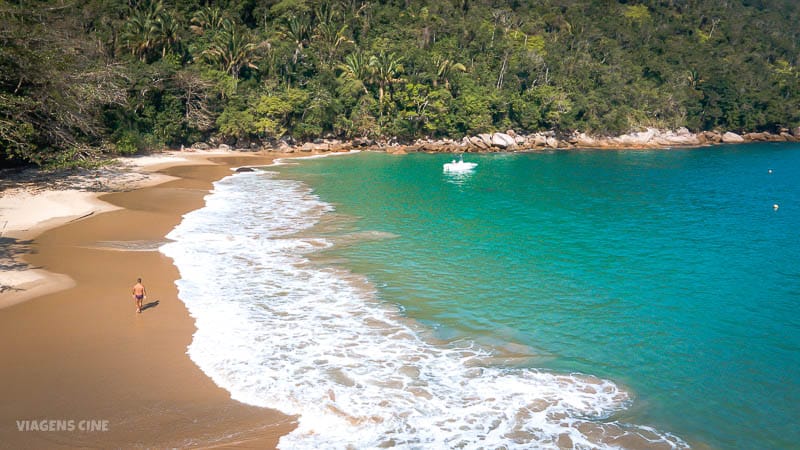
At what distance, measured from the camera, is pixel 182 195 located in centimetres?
3108

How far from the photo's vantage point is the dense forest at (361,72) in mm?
31359

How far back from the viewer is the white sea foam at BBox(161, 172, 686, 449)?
9305mm

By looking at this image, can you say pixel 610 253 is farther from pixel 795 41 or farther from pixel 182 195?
pixel 795 41

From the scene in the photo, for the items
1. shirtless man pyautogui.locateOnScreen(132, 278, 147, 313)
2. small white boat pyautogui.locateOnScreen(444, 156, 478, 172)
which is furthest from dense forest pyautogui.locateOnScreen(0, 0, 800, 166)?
small white boat pyautogui.locateOnScreen(444, 156, 478, 172)

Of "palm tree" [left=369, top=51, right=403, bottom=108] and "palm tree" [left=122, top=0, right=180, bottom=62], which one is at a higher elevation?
"palm tree" [left=122, top=0, right=180, bottom=62]

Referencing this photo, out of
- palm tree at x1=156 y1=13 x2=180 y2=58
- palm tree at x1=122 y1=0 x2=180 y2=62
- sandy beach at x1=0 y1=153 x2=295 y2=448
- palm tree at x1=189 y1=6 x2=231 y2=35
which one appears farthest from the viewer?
palm tree at x1=189 y1=6 x2=231 y2=35

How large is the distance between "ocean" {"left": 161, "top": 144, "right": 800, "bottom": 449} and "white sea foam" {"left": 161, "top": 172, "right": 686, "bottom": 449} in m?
0.05

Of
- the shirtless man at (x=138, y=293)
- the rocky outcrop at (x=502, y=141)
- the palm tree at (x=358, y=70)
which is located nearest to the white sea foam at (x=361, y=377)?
the shirtless man at (x=138, y=293)

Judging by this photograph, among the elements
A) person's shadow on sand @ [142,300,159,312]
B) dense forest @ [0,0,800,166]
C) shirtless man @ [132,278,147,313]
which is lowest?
person's shadow on sand @ [142,300,159,312]

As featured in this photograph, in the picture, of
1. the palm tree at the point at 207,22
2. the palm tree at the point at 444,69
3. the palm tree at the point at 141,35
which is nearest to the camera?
the palm tree at the point at 141,35

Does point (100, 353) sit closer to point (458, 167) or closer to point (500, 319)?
point (500, 319)

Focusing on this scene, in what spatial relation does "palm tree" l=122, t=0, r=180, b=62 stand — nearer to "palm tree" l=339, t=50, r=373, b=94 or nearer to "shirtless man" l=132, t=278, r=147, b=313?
"palm tree" l=339, t=50, r=373, b=94

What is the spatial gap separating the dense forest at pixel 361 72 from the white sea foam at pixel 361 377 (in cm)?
1785

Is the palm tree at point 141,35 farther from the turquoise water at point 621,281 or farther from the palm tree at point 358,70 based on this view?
the turquoise water at point 621,281
